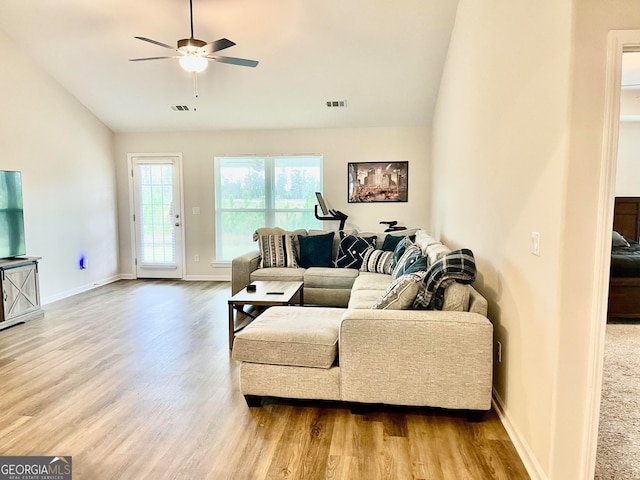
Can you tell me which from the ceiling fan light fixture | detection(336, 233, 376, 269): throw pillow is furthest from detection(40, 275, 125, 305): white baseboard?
detection(336, 233, 376, 269): throw pillow

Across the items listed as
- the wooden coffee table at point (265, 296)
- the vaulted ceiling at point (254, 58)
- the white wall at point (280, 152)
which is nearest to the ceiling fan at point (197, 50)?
the vaulted ceiling at point (254, 58)

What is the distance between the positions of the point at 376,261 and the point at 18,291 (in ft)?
13.0

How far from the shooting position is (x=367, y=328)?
2.41 meters

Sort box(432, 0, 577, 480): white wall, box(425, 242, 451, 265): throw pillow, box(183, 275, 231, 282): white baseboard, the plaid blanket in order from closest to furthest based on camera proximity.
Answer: box(432, 0, 577, 480): white wall
the plaid blanket
box(425, 242, 451, 265): throw pillow
box(183, 275, 231, 282): white baseboard

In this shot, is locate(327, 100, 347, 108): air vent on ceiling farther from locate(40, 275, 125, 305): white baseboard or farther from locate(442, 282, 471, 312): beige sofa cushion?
locate(40, 275, 125, 305): white baseboard

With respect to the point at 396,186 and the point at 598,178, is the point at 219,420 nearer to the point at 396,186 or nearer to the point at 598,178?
the point at 598,178

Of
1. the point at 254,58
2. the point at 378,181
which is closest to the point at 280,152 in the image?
the point at 378,181

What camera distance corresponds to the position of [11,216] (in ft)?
14.9

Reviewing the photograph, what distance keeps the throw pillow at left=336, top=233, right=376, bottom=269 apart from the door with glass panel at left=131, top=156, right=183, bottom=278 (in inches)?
119

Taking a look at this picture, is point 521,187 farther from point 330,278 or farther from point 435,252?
point 330,278

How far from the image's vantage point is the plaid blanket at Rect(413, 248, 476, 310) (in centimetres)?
247

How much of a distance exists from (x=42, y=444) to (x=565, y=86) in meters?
3.08

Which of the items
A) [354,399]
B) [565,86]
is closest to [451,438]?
[354,399]

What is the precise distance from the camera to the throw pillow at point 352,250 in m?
5.24
